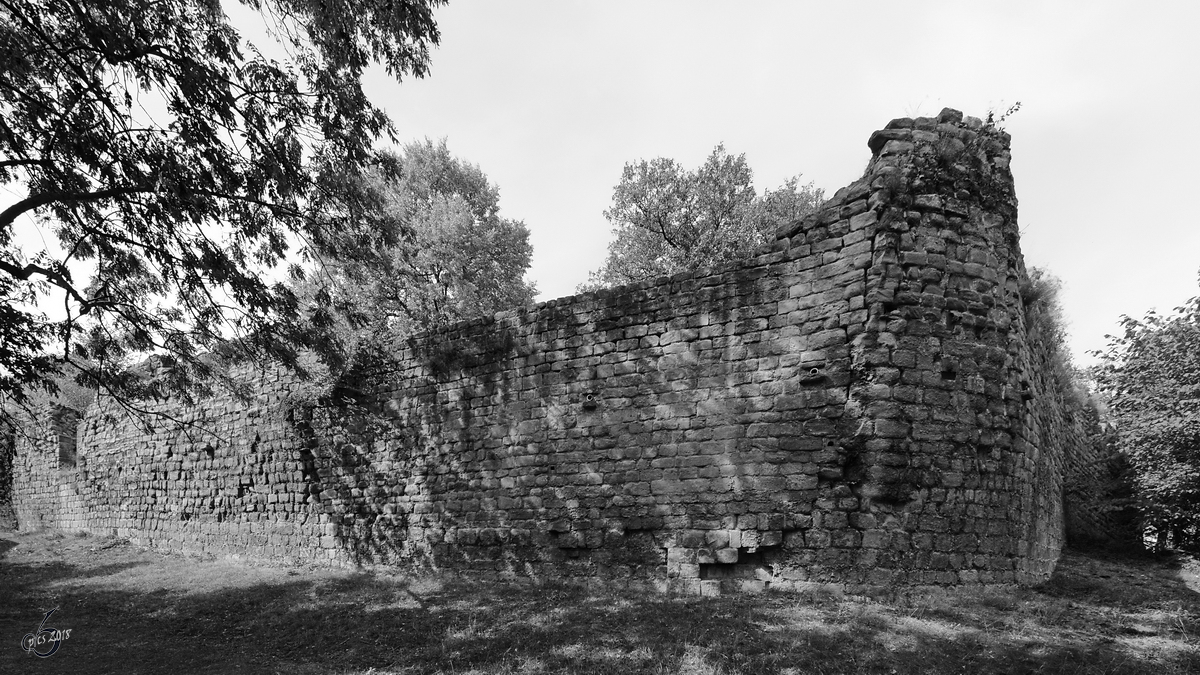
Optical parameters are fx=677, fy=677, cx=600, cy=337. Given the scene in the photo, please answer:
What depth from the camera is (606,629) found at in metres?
6.77

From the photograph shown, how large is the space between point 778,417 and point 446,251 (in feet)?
65.5

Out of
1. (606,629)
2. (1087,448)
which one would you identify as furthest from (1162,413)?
(606,629)

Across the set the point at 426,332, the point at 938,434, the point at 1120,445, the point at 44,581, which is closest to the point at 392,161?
the point at 426,332

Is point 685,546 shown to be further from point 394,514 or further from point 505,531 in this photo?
point 394,514

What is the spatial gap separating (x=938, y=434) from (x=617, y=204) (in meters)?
25.6

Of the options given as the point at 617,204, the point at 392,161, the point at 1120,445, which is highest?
the point at 617,204

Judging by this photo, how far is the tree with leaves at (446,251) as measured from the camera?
24.5 metres

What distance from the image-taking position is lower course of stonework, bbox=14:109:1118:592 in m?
7.40

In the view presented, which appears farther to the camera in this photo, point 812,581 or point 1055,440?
point 1055,440

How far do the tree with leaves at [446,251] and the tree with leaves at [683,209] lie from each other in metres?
5.05

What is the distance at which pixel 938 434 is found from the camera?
7.40m

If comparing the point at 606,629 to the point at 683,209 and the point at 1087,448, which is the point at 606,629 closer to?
the point at 1087,448

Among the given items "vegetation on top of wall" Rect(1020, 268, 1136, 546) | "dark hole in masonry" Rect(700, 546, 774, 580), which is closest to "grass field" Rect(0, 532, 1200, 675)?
"dark hole in masonry" Rect(700, 546, 774, 580)

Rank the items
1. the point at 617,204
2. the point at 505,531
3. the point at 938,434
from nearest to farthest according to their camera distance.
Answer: the point at 938,434
the point at 505,531
the point at 617,204
